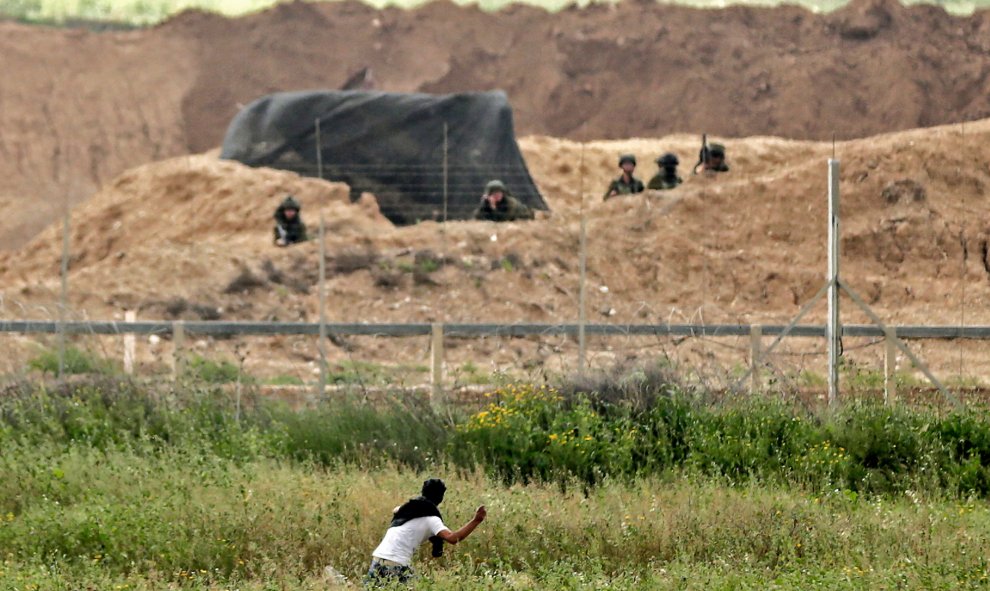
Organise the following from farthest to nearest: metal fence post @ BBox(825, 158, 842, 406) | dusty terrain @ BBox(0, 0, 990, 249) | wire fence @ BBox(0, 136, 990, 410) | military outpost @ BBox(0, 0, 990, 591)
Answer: dusty terrain @ BBox(0, 0, 990, 249), wire fence @ BBox(0, 136, 990, 410), metal fence post @ BBox(825, 158, 842, 406), military outpost @ BBox(0, 0, 990, 591)

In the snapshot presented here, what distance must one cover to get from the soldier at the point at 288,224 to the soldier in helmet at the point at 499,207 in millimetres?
2367

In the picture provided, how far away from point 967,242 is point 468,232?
6.23 meters

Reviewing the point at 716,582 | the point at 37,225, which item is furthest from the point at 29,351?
the point at 37,225

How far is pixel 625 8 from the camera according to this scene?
41.8 m

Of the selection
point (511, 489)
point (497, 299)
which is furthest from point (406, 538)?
point (497, 299)

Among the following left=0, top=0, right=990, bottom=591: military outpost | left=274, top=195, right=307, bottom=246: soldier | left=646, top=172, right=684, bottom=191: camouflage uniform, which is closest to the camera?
left=0, top=0, right=990, bottom=591: military outpost

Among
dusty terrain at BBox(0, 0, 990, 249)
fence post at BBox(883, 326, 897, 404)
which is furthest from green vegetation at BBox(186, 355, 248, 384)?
dusty terrain at BBox(0, 0, 990, 249)

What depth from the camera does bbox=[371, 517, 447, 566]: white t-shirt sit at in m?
8.48

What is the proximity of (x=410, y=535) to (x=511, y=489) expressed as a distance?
206 centimetres

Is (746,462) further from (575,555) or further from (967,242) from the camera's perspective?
(967,242)

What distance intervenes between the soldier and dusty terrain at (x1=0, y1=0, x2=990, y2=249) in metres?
14.9

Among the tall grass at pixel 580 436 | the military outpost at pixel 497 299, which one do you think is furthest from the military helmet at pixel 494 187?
the tall grass at pixel 580 436

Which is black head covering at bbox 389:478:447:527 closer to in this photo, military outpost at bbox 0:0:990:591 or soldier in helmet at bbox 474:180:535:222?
military outpost at bbox 0:0:990:591

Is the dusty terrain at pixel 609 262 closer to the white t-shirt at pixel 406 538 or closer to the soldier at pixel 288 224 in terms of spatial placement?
the soldier at pixel 288 224
